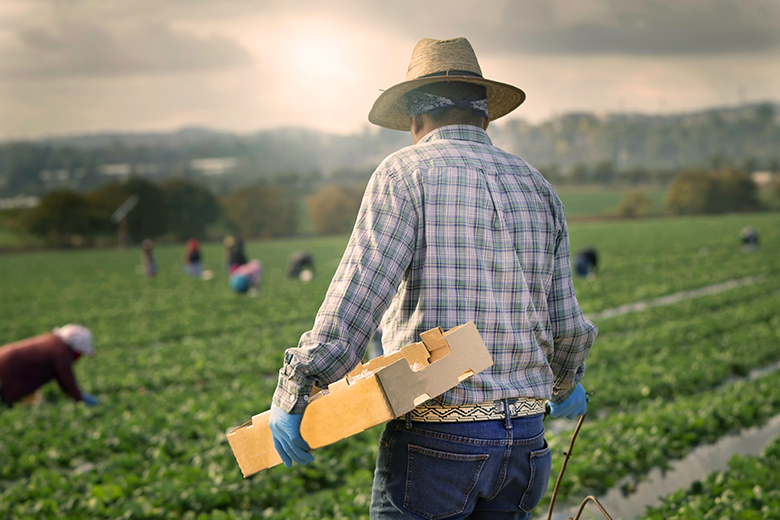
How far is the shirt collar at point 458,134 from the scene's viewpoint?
1.85 metres

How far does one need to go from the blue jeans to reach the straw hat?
1027 mm

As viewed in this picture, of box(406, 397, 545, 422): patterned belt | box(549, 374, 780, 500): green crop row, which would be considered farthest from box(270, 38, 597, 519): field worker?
box(549, 374, 780, 500): green crop row

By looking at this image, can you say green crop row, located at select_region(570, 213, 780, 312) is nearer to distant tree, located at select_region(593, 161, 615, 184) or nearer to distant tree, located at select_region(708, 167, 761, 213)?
distant tree, located at select_region(708, 167, 761, 213)

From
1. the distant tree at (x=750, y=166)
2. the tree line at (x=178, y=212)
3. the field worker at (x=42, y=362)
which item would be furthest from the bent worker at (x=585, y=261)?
the distant tree at (x=750, y=166)

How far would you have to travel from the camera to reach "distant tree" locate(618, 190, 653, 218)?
6117 cm

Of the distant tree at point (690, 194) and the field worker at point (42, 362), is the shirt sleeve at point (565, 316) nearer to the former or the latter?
the field worker at point (42, 362)

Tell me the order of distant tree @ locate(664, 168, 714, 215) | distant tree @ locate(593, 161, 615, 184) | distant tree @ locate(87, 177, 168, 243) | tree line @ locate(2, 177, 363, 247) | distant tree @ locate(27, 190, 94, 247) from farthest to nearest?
distant tree @ locate(593, 161, 615, 184) → distant tree @ locate(87, 177, 168, 243) → tree line @ locate(2, 177, 363, 247) → distant tree @ locate(27, 190, 94, 247) → distant tree @ locate(664, 168, 714, 215)

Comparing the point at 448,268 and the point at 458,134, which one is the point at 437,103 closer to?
the point at 458,134

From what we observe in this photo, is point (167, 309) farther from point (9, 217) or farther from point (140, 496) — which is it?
point (9, 217)

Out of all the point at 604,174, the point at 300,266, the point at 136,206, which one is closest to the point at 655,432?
the point at 300,266

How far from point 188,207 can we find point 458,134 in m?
73.5

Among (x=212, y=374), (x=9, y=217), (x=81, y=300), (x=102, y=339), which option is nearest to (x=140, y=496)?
(x=212, y=374)

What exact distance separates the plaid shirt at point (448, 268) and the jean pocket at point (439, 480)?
0.16m

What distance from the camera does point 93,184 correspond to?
328 feet
